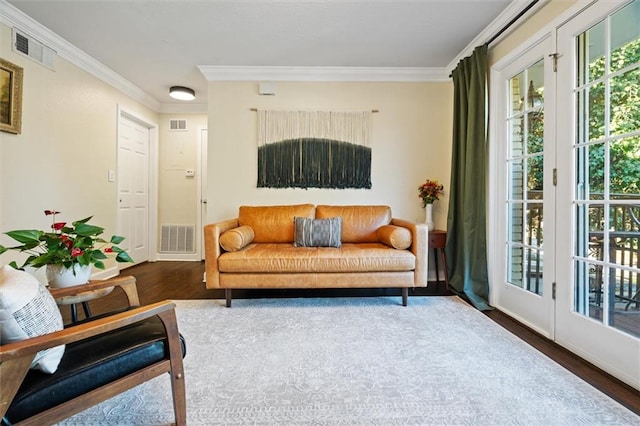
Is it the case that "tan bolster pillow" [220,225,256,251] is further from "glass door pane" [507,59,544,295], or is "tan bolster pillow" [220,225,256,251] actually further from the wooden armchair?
"glass door pane" [507,59,544,295]

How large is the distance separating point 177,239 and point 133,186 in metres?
0.98

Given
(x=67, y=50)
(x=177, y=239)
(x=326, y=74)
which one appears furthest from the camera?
(x=177, y=239)

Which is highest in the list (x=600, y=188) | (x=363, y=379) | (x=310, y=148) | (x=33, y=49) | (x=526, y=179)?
(x=33, y=49)

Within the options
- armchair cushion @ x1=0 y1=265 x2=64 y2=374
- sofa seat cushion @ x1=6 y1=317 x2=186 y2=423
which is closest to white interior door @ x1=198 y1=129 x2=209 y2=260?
sofa seat cushion @ x1=6 y1=317 x2=186 y2=423

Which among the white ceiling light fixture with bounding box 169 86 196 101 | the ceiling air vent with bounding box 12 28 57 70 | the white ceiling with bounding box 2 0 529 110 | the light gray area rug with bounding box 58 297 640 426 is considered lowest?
the light gray area rug with bounding box 58 297 640 426

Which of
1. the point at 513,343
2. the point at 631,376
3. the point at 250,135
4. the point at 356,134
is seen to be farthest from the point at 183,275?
the point at 631,376

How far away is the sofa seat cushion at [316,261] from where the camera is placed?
2424mm

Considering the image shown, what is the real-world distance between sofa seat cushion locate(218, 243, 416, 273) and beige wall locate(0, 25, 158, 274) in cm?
175

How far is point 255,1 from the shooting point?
7.14ft

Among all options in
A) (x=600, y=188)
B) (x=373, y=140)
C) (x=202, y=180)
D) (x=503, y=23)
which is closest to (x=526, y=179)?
(x=600, y=188)

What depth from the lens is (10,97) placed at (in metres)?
2.33

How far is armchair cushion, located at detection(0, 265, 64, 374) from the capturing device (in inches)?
33.6

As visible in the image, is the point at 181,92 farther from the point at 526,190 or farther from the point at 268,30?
the point at 526,190

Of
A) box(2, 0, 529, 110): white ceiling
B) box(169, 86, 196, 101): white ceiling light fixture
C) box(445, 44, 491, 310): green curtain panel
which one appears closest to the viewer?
box(2, 0, 529, 110): white ceiling
